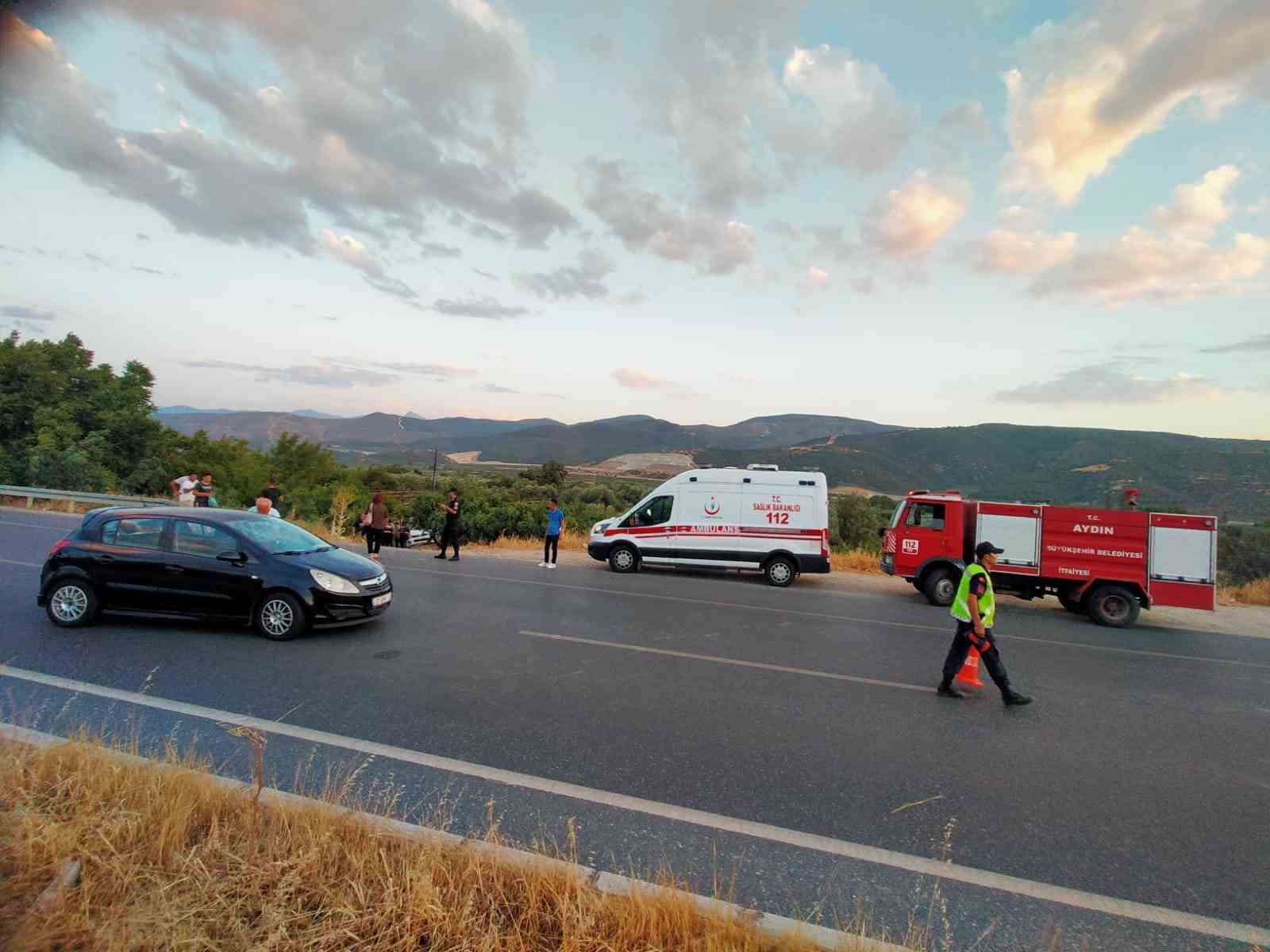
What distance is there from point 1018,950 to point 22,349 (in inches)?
2120

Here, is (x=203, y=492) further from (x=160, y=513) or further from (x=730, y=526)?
(x=730, y=526)

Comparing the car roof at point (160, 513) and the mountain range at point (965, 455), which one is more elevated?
the mountain range at point (965, 455)

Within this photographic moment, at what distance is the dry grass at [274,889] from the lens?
95.5 inches

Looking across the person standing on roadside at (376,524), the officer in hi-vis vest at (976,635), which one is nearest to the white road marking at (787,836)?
the officer in hi-vis vest at (976,635)

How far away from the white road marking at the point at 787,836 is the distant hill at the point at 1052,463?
82.9 ft

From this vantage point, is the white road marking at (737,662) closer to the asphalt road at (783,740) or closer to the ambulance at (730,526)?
the asphalt road at (783,740)

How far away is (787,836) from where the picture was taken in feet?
11.7

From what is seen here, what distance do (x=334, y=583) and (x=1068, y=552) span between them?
12.6 meters

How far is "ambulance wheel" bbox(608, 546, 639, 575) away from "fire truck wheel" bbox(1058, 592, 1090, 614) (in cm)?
878

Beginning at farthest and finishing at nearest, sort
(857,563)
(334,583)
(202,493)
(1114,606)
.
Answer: (857,563), (202,493), (1114,606), (334,583)

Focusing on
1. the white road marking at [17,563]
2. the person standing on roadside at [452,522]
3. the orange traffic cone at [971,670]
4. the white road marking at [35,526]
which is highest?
the person standing on roadside at [452,522]

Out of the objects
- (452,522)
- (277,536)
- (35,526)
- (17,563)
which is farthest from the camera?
(35,526)

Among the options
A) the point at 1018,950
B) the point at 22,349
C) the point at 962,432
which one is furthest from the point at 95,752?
the point at 962,432

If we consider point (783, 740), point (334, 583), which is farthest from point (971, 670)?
point (334, 583)
